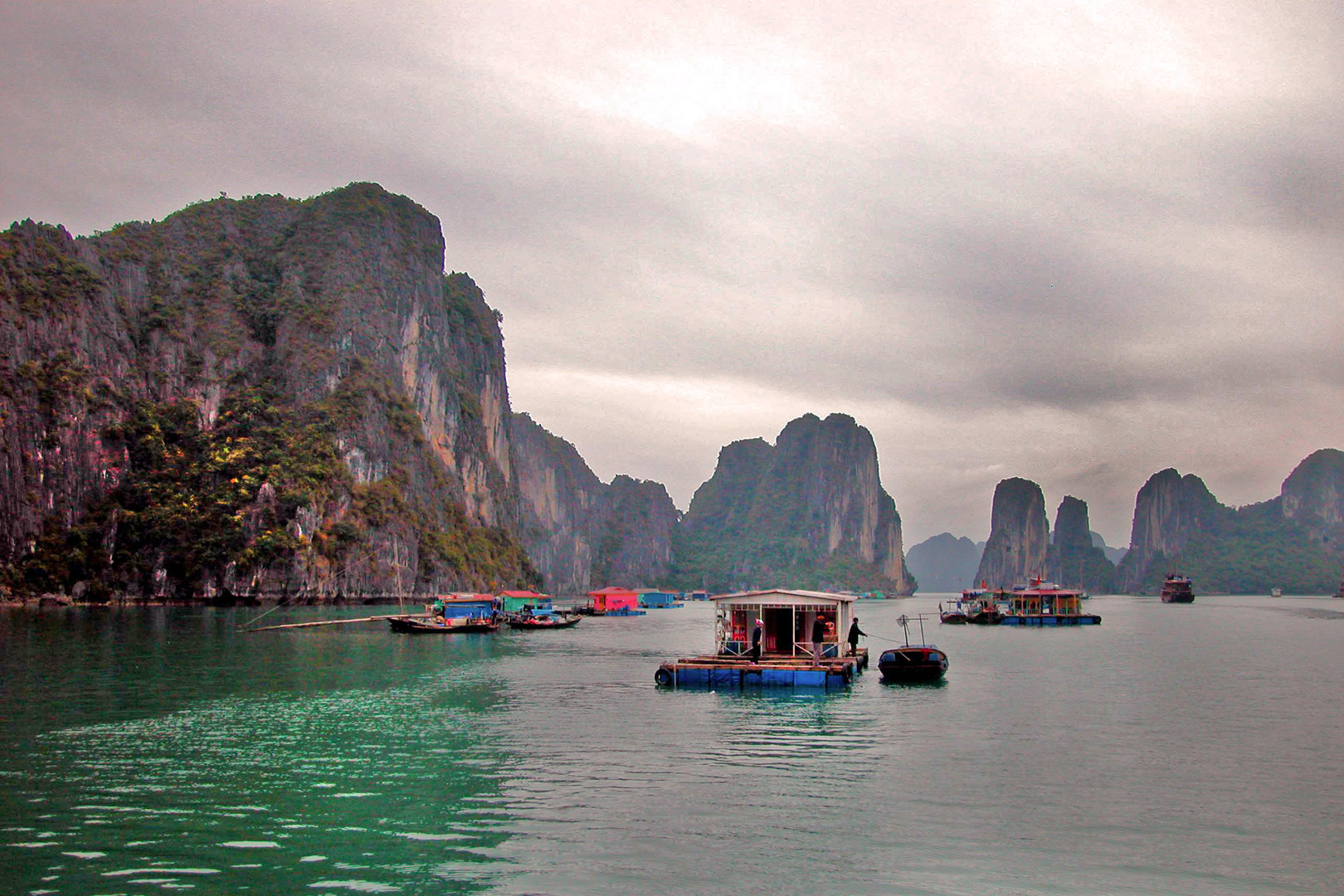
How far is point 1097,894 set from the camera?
1466cm

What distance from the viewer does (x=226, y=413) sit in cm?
15488

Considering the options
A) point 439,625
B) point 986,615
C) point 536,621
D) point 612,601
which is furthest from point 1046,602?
point 439,625

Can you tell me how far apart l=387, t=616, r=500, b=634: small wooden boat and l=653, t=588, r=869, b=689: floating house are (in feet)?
128

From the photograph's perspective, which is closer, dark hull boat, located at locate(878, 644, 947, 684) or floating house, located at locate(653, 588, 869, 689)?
floating house, located at locate(653, 588, 869, 689)

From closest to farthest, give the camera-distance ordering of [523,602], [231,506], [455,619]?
[455,619]
[523,602]
[231,506]

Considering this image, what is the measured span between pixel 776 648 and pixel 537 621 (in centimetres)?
5252

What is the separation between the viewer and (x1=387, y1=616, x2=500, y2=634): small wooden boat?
78438 mm

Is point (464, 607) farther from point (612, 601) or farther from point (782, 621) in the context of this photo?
point (612, 601)

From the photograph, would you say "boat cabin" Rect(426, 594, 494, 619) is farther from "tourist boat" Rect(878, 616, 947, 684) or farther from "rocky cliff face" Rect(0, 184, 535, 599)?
"tourist boat" Rect(878, 616, 947, 684)

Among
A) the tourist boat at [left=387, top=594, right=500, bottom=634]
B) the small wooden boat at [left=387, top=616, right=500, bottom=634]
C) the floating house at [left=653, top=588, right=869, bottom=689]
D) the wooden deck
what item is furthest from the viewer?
the tourist boat at [left=387, top=594, right=500, bottom=634]

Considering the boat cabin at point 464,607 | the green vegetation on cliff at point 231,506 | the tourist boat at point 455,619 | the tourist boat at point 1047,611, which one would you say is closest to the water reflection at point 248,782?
the tourist boat at point 455,619

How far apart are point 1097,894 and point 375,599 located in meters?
142

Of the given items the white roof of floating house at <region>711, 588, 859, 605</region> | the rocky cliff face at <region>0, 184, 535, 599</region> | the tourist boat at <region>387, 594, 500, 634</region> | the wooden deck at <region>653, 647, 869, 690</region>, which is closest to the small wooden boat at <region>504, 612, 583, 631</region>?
the tourist boat at <region>387, 594, 500, 634</region>

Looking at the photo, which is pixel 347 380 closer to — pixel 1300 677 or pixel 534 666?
pixel 534 666
